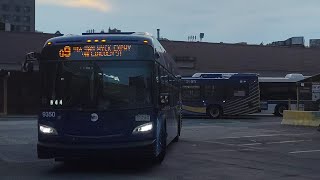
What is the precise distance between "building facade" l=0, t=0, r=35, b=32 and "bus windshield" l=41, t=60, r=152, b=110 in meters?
151

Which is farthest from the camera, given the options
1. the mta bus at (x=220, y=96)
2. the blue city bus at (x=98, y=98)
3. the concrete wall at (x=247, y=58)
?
the concrete wall at (x=247, y=58)

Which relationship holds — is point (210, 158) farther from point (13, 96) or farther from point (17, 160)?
point (13, 96)

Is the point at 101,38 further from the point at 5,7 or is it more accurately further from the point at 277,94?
the point at 5,7

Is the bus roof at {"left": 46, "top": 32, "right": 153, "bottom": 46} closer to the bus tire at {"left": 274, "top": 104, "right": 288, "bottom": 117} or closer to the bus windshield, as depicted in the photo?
the bus windshield

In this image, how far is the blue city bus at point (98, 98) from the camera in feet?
38.3

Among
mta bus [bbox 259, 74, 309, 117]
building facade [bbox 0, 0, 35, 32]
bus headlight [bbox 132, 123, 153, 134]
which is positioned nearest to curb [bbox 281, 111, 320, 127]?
mta bus [bbox 259, 74, 309, 117]

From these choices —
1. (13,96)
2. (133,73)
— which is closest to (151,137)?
(133,73)

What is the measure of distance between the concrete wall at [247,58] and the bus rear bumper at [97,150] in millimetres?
44009

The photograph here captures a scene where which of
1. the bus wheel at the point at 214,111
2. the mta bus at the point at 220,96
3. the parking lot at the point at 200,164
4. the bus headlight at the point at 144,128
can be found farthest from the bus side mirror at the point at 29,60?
the bus wheel at the point at 214,111

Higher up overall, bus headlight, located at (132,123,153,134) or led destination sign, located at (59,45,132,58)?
led destination sign, located at (59,45,132,58)

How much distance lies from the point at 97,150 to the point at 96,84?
142 cm

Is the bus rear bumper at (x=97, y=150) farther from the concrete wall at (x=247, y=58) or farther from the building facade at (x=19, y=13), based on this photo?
the building facade at (x=19, y=13)

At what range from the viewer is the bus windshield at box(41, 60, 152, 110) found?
38.9 ft

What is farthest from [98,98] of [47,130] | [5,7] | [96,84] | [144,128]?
[5,7]
